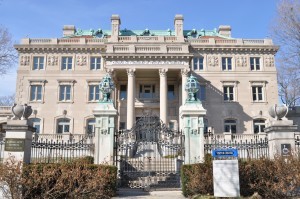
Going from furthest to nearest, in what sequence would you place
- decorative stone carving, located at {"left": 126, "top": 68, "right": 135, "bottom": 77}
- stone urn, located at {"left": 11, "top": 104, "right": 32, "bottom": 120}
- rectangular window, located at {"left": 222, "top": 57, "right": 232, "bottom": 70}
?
rectangular window, located at {"left": 222, "top": 57, "right": 232, "bottom": 70} < decorative stone carving, located at {"left": 126, "top": 68, "right": 135, "bottom": 77} < stone urn, located at {"left": 11, "top": 104, "right": 32, "bottom": 120}

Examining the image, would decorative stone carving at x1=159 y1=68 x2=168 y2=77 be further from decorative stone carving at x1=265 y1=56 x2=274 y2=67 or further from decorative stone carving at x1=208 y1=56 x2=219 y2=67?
decorative stone carving at x1=265 y1=56 x2=274 y2=67

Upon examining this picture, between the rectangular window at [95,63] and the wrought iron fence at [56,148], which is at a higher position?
the rectangular window at [95,63]

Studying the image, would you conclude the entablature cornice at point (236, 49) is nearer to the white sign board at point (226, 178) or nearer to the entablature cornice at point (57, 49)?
the entablature cornice at point (57, 49)

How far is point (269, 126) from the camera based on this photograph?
45.2ft

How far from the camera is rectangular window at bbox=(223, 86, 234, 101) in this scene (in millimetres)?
44250

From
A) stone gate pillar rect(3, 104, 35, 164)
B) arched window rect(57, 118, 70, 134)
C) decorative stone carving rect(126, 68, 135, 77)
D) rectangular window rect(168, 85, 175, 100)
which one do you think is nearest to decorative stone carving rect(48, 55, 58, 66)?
arched window rect(57, 118, 70, 134)

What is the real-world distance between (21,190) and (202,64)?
37467 millimetres

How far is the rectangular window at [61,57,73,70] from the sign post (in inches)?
1446

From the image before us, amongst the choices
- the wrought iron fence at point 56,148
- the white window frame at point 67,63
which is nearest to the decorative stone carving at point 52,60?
the white window frame at point 67,63

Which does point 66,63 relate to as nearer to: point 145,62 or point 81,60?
point 81,60

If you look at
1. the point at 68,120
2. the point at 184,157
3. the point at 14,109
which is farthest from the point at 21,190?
the point at 68,120

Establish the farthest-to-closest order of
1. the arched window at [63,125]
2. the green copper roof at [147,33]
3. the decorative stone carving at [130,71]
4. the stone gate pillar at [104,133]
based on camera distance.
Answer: the green copper roof at [147,33], the arched window at [63,125], the decorative stone carving at [130,71], the stone gate pillar at [104,133]

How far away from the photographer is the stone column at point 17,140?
1207cm

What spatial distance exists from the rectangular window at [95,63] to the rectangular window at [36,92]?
7.79 m
